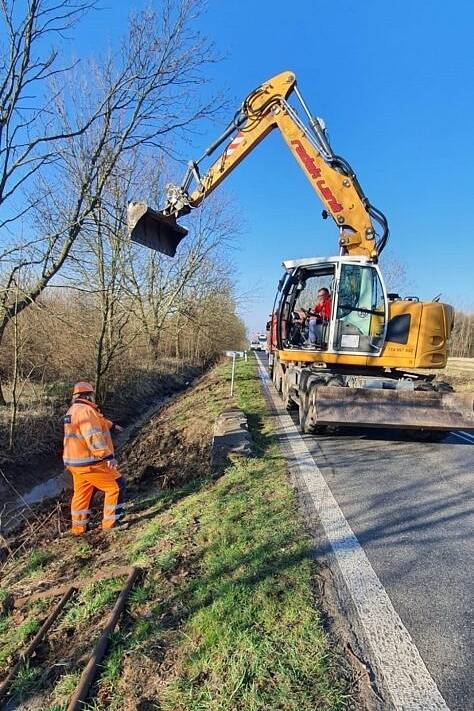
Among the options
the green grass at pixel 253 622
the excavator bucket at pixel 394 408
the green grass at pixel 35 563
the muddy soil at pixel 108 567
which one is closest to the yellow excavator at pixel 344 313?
the excavator bucket at pixel 394 408

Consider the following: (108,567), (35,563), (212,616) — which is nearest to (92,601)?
(108,567)

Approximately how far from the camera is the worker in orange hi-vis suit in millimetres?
4941

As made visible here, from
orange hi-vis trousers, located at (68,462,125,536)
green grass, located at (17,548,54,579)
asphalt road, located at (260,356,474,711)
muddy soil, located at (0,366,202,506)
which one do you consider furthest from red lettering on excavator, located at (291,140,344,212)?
muddy soil, located at (0,366,202,506)

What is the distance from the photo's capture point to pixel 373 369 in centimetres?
804

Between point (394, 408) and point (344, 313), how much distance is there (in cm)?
184

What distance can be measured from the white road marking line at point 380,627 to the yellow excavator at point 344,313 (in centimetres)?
271

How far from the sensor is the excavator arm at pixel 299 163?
7.76 m

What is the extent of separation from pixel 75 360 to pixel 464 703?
1298cm

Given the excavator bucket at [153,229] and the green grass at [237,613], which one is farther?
the excavator bucket at [153,229]

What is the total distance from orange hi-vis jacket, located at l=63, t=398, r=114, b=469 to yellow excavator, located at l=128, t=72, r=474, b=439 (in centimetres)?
312

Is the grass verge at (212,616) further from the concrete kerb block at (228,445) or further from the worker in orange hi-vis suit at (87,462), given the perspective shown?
the concrete kerb block at (228,445)

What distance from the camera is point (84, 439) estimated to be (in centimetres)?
498

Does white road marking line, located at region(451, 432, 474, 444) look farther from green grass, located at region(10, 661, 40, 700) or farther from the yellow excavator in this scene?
green grass, located at region(10, 661, 40, 700)

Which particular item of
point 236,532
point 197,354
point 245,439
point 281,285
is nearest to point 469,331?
point 197,354
